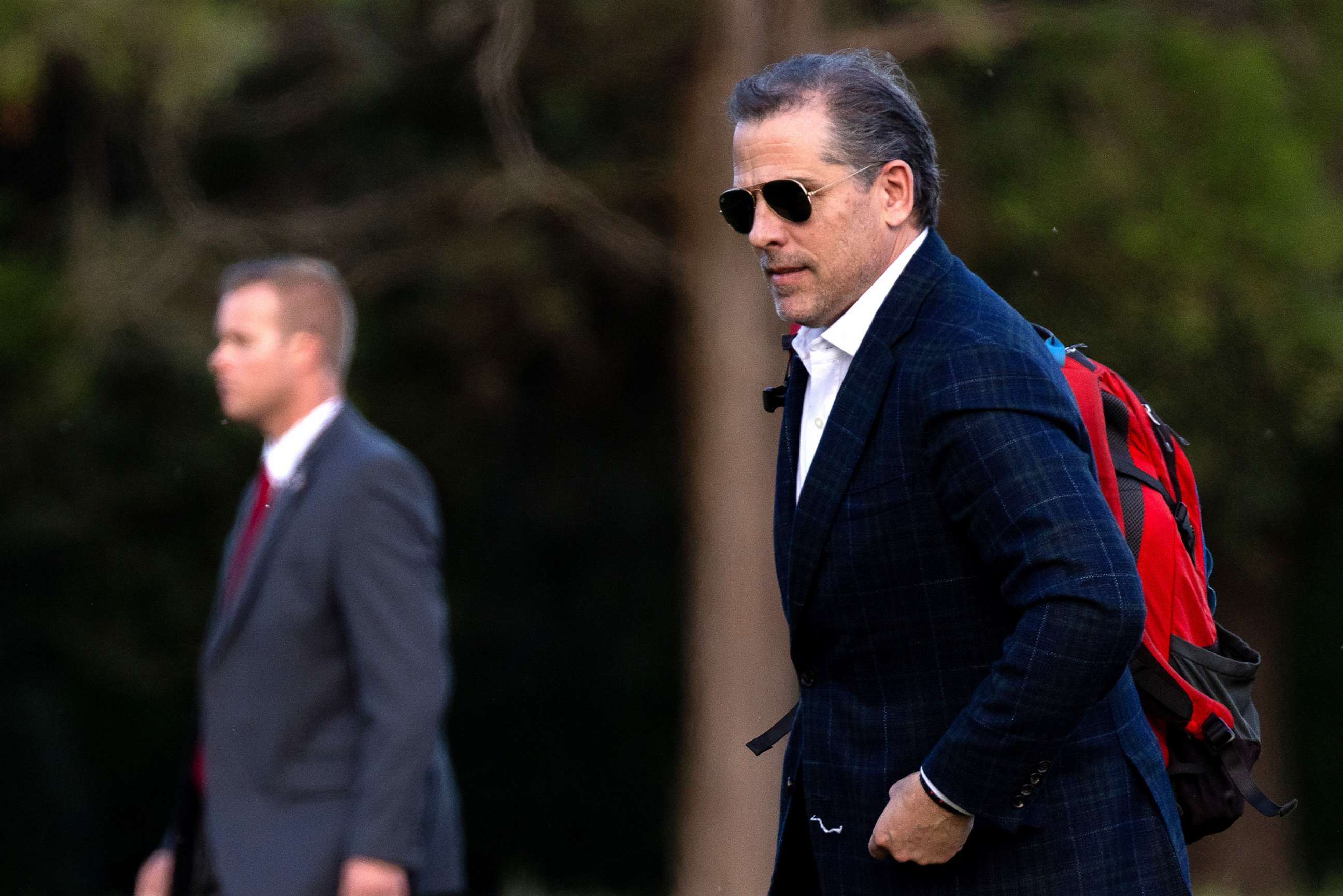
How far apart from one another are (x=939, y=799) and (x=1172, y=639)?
463 mm

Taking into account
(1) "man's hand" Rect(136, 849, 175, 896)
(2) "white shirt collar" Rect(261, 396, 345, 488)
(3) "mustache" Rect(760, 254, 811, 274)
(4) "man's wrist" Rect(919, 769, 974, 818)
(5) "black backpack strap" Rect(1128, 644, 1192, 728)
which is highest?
(3) "mustache" Rect(760, 254, 811, 274)

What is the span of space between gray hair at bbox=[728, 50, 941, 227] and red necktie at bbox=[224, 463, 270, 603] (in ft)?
6.61

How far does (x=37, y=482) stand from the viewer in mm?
9219

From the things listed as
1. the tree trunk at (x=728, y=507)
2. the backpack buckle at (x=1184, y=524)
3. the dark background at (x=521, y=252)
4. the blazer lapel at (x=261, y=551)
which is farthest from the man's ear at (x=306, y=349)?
the tree trunk at (x=728, y=507)

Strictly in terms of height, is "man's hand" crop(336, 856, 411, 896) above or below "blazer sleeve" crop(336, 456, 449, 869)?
below

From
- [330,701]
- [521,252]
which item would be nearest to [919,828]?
[330,701]

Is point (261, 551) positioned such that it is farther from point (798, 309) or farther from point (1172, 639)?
point (1172, 639)

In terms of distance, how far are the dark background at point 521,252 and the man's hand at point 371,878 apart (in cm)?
395

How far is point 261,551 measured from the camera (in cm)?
384

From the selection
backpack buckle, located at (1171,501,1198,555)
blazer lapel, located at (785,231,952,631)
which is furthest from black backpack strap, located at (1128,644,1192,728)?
blazer lapel, located at (785,231,952,631)

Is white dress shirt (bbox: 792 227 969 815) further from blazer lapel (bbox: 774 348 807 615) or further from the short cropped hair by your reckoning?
the short cropped hair

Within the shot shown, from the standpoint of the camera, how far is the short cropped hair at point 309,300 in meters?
4.23

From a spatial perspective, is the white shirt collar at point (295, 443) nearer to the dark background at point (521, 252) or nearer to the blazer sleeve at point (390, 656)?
the blazer sleeve at point (390, 656)

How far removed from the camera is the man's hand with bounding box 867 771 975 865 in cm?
207
